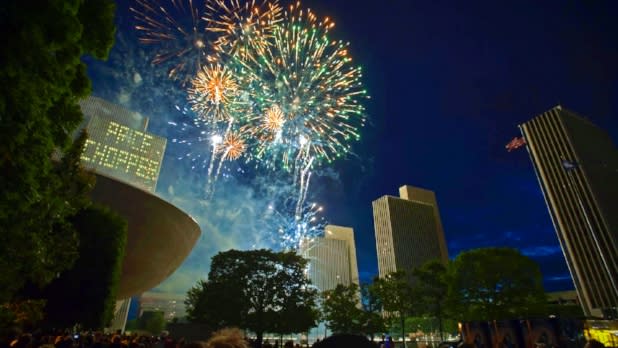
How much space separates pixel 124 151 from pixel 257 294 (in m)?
138

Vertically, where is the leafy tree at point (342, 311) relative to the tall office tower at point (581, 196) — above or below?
below

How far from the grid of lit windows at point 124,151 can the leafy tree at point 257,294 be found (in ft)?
378

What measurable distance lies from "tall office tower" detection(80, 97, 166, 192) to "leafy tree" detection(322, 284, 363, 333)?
119639mm

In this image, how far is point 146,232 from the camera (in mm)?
32062

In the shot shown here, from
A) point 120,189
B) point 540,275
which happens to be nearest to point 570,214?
point 540,275

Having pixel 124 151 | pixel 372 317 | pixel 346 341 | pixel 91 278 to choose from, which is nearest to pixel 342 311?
pixel 372 317

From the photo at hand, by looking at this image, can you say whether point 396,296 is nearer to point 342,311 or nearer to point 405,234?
point 342,311

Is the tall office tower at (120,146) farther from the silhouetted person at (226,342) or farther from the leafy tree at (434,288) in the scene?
the silhouetted person at (226,342)

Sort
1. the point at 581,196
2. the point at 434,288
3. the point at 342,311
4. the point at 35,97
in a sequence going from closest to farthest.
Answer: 1. the point at 35,97
2. the point at 434,288
3. the point at 342,311
4. the point at 581,196

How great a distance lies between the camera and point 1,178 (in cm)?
581

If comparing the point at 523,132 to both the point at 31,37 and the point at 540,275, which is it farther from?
the point at 31,37

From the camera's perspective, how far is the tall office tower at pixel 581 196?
68938 mm

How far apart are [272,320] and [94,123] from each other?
5699 inches

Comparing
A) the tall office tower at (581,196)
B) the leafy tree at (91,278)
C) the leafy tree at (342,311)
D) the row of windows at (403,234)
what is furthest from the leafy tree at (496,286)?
the row of windows at (403,234)
